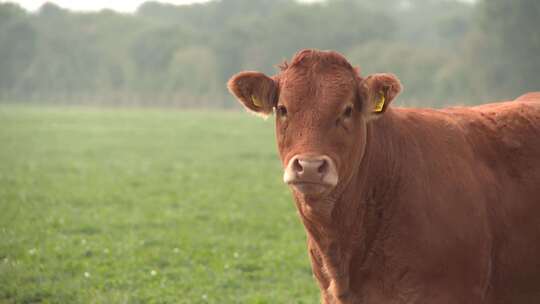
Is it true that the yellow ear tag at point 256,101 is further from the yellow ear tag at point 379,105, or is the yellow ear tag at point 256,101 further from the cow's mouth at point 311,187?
the cow's mouth at point 311,187

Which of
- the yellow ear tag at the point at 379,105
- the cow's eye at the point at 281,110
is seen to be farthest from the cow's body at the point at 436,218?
the cow's eye at the point at 281,110

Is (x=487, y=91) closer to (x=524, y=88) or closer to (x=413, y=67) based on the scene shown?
(x=524, y=88)

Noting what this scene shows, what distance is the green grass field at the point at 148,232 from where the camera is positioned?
25.0 feet

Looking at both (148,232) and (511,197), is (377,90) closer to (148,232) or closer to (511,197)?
(511,197)

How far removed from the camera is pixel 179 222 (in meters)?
11.5

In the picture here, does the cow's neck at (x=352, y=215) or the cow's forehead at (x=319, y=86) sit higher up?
the cow's forehead at (x=319, y=86)

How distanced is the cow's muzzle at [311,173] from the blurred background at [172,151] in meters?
3.53

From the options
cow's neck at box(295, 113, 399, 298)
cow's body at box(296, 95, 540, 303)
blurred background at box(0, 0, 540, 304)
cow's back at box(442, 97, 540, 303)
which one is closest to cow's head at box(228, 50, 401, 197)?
cow's neck at box(295, 113, 399, 298)

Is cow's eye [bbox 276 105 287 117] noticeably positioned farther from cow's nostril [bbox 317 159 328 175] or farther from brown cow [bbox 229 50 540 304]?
cow's nostril [bbox 317 159 328 175]

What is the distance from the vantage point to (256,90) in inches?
189

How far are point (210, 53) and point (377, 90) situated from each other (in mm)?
73736

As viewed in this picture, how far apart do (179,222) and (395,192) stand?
23.8 feet

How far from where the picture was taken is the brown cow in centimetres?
438

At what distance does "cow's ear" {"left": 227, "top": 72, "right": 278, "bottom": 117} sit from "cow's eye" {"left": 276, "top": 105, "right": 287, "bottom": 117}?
0.61 ft
